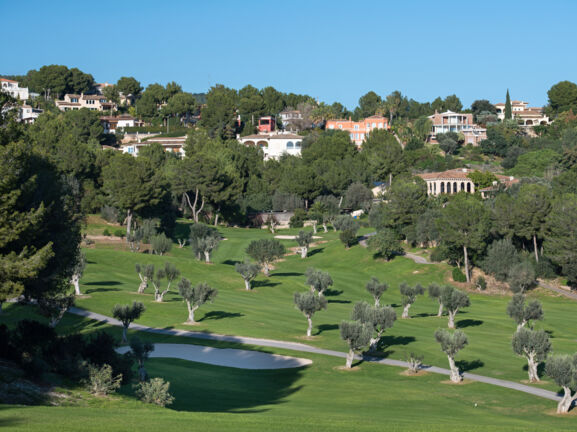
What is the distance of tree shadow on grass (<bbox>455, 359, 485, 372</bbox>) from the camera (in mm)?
46353

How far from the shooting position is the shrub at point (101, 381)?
34188 millimetres

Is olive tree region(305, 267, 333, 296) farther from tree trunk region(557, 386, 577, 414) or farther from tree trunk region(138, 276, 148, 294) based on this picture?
tree trunk region(557, 386, 577, 414)

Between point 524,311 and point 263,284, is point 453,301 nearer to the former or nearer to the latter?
point 524,311

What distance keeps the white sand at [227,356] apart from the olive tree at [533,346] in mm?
12128

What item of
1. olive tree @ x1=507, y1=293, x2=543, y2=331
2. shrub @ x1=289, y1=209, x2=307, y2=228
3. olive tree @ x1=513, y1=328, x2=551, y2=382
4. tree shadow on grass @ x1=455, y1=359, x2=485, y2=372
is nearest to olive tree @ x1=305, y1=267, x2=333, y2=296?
olive tree @ x1=507, y1=293, x2=543, y2=331

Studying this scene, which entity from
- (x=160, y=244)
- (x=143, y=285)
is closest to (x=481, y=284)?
(x=160, y=244)

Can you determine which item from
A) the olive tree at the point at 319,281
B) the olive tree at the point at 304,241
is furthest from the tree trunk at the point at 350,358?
the olive tree at the point at 304,241

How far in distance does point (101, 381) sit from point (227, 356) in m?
14.5

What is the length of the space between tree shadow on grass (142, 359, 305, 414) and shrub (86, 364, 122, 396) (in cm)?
282

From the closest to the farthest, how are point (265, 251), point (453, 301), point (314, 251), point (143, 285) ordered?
point (453, 301)
point (143, 285)
point (265, 251)
point (314, 251)

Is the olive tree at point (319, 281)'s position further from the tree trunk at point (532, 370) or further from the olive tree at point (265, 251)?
the tree trunk at point (532, 370)

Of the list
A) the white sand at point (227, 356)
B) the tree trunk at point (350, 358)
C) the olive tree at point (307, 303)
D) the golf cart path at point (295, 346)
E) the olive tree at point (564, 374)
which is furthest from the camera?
the olive tree at point (307, 303)

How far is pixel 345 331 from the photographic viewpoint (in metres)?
44.8

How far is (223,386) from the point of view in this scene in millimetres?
40406
